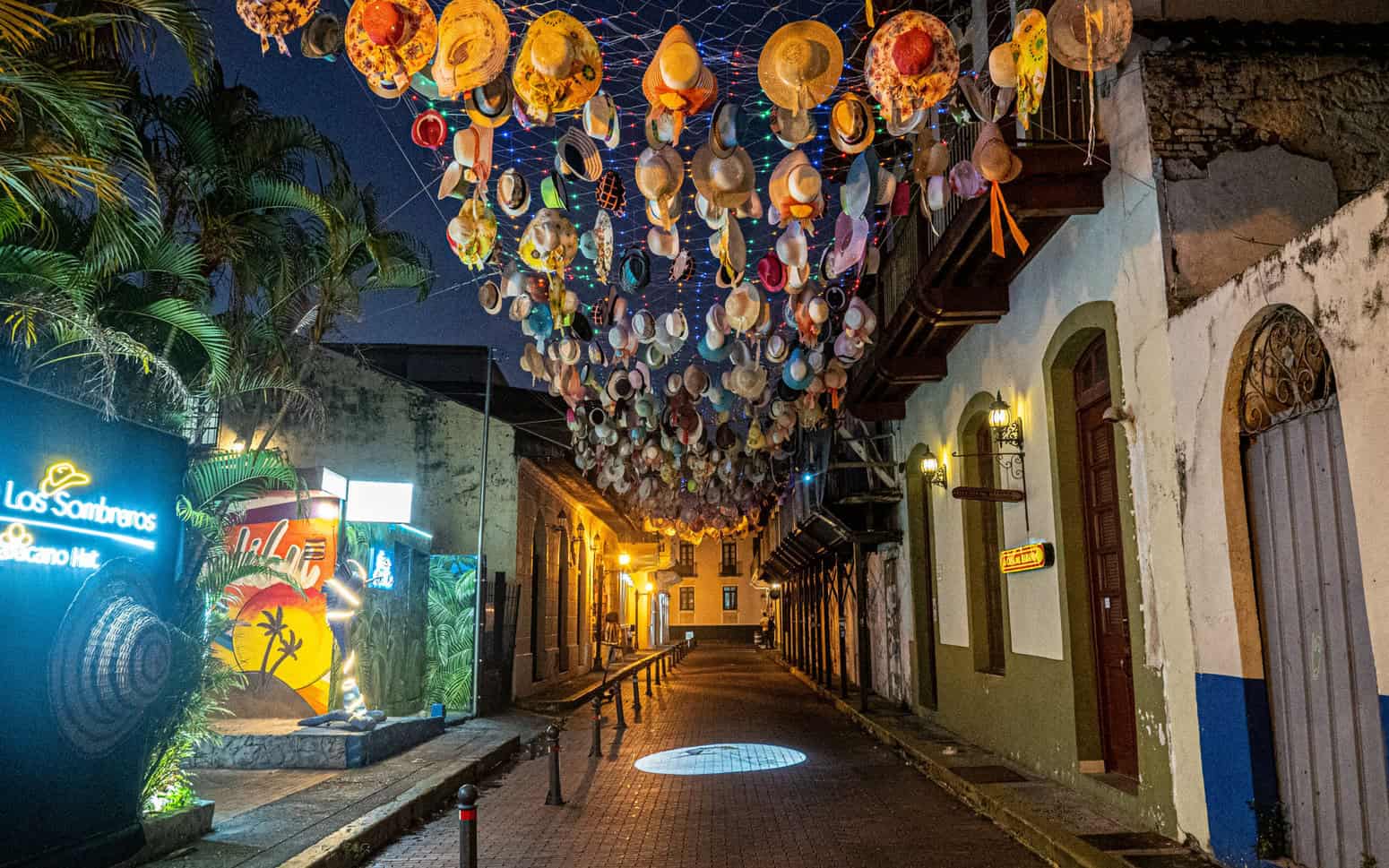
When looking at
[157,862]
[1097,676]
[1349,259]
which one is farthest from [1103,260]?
[157,862]

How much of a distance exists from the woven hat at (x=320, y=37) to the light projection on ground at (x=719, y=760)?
8898 mm

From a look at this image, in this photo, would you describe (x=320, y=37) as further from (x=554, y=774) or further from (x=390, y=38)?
(x=554, y=774)

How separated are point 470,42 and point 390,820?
6529 millimetres

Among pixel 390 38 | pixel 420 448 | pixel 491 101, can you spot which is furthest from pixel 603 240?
pixel 420 448

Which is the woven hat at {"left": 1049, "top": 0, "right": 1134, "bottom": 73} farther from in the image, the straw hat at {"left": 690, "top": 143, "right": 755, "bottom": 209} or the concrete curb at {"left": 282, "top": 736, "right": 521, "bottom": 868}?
the concrete curb at {"left": 282, "top": 736, "right": 521, "bottom": 868}

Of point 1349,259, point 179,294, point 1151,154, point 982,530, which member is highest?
point 1151,154

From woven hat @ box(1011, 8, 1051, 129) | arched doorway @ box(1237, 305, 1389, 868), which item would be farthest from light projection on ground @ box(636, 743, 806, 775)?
woven hat @ box(1011, 8, 1051, 129)

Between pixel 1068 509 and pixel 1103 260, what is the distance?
2.63 metres

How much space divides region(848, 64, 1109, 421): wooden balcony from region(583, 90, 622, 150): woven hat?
3.56m

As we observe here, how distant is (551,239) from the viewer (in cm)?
845

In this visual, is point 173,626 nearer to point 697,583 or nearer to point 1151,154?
point 1151,154

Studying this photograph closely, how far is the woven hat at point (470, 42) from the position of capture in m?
5.76

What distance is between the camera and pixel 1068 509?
31.3 feet

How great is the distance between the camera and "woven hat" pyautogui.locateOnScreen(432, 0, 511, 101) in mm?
5762
